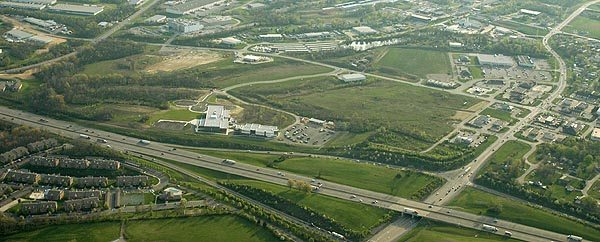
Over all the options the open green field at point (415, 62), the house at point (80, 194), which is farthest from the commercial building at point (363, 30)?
the house at point (80, 194)

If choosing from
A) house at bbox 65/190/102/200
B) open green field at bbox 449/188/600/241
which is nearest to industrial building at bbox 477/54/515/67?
open green field at bbox 449/188/600/241

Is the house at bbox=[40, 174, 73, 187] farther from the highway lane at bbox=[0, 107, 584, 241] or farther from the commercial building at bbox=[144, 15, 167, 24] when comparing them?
the commercial building at bbox=[144, 15, 167, 24]

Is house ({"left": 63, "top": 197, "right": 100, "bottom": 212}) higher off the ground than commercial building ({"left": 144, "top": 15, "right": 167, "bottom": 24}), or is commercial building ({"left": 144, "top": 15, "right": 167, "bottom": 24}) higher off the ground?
commercial building ({"left": 144, "top": 15, "right": 167, "bottom": 24})

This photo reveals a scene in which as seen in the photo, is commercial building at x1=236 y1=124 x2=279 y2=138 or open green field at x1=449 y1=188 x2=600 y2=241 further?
commercial building at x1=236 y1=124 x2=279 y2=138

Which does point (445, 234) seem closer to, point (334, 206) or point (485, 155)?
point (334, 206)

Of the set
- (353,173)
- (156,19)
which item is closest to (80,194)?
(353,173)
